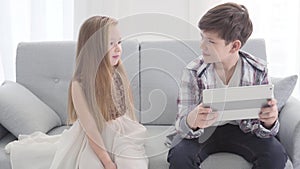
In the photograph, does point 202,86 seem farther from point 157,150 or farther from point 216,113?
point 157,150

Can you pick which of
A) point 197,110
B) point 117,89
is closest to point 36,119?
point 117,89

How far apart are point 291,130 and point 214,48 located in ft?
1.46

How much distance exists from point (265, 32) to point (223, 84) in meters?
1.09

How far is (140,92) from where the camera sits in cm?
201

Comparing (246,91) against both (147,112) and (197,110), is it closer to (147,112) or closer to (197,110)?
(197,110)

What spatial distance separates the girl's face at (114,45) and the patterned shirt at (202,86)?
0.26 m

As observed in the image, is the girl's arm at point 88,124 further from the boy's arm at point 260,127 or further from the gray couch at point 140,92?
the boy's arm at point 260,127

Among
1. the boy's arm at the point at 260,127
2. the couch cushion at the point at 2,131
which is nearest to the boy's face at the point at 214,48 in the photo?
the boy's arm at the point at 260,127

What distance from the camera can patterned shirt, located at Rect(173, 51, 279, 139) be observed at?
1.61m

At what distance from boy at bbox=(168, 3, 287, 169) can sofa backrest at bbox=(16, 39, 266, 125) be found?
24 cm

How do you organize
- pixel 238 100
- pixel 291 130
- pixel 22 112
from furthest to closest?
pixel 22 112 < pixel 291 130 < pixel 238 100

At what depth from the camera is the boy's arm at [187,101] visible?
1.60 meters

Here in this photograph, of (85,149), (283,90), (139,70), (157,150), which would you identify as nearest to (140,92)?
(139,70)

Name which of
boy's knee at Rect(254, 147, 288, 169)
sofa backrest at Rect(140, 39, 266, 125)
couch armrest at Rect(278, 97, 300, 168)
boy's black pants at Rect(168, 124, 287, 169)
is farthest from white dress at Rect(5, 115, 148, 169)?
couch armrest at Rect(278, 97, 300, 168)
